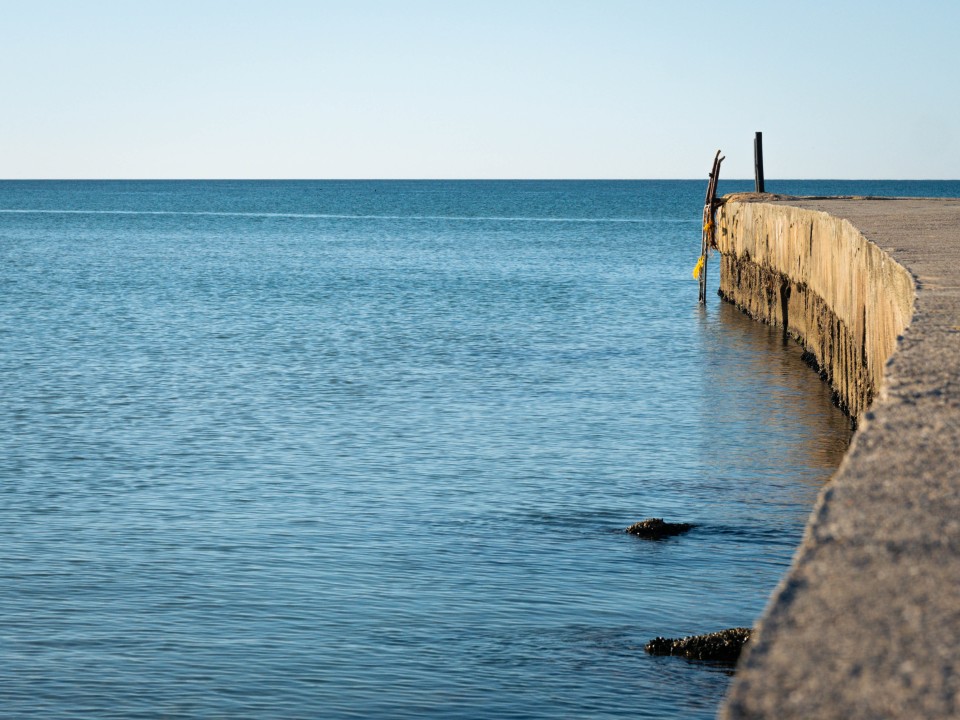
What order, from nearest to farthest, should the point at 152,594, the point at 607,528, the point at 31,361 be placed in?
the point at 152,594 → the point at 607,528 → the point at 31,361

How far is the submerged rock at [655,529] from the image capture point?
9.62 metres

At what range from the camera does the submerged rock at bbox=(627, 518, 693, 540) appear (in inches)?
379

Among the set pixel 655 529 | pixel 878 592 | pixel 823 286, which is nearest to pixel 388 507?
pixel 655 529

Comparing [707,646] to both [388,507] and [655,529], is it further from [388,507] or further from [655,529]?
[388,507]

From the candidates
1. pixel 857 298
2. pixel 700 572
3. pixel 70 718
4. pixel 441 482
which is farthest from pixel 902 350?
pixel 857 298

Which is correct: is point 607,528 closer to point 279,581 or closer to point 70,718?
point 279,581

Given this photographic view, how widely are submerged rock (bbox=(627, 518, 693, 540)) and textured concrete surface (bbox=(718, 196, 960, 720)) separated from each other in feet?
13.8

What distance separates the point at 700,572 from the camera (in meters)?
8.79

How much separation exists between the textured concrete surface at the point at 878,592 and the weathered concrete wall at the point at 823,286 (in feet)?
13.1

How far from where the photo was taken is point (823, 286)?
A: 17.6 m

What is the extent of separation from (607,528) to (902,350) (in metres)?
3.74

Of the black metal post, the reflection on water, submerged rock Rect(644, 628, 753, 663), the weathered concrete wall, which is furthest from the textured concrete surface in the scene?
the black metal post

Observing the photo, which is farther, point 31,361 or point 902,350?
point 31,361

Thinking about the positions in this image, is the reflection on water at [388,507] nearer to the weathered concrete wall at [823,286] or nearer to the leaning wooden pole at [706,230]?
the weathered concrete wall at [823,286]
